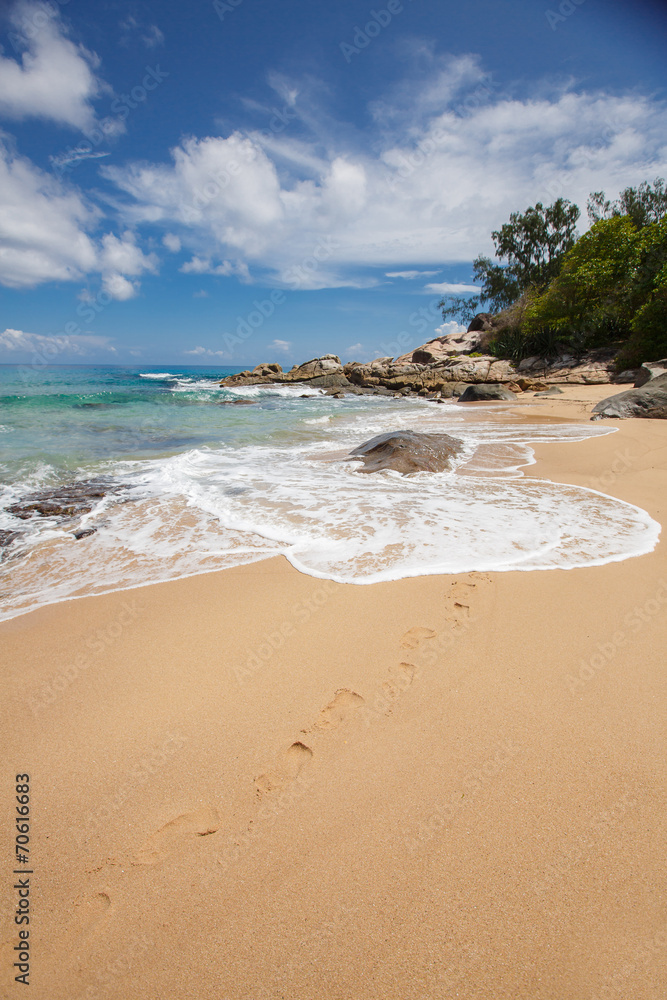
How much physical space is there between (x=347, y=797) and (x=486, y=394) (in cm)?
2002

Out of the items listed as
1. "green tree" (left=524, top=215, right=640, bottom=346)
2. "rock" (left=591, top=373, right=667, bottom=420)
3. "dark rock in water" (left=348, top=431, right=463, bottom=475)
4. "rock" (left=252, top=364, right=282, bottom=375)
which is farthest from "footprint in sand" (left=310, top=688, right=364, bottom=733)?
"rock" (left=252, top=364, right=282, bottom=375)

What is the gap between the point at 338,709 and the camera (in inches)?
79.0

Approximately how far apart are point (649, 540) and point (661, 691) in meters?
2.04

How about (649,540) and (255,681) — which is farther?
(649,540)

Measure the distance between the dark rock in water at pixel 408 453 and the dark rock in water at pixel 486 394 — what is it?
12.7 metres

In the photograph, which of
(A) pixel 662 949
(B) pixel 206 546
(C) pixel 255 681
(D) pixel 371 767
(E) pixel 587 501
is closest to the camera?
(A) pixel 662 949

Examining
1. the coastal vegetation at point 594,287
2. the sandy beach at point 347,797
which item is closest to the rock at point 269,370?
the coastal vegetation at point 594,287

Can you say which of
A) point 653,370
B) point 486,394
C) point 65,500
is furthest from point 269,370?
point 65,500

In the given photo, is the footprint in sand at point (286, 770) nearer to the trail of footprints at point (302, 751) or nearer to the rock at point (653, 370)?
the trail of footprints at point (302, 751)

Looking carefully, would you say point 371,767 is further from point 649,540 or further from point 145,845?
point 649,540

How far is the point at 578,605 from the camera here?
270 centimetres

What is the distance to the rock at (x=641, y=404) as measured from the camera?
10.0 meters

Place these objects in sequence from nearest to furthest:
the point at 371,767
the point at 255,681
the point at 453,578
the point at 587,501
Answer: the point at 371,767
the point at 255,681
the point at 453,578
the point at 587,501

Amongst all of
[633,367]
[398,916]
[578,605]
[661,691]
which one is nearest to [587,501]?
[578,605]
